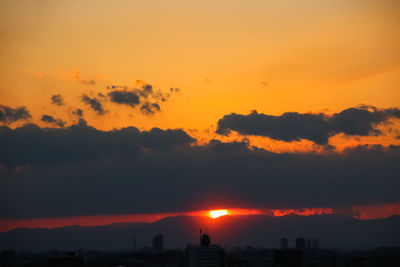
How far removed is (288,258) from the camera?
159 m

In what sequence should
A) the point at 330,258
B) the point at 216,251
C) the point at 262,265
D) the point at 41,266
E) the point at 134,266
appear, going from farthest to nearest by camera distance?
1. the point at 134,266
2. the point at 330,258
3. the point at 41,266
4. the point at 262,265
5. the point at 216,251

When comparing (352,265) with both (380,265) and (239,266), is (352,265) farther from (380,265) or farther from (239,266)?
(239,266)

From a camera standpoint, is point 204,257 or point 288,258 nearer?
point 204,257

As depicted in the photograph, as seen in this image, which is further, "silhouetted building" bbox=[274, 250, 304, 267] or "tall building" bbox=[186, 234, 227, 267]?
"silhouetted building" bbox=[274, 250, 304, 267]

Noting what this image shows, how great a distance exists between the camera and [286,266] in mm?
153000

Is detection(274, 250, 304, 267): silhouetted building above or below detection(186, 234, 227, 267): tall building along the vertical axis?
below

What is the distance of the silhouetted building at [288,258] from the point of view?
505 ft

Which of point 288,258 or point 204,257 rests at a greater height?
point 204,257

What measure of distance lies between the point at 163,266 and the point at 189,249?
76289 mm

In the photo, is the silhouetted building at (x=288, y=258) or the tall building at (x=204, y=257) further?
the silhouetted building at (x=288, y=258)

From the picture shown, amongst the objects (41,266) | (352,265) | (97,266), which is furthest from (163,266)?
(352,265)

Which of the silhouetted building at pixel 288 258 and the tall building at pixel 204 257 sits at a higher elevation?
the tall building at pixel 204 257

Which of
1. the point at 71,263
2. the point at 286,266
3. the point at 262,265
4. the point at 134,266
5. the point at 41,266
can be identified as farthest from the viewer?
the point at 134,266

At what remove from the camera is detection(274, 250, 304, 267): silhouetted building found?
15400 centimetres
